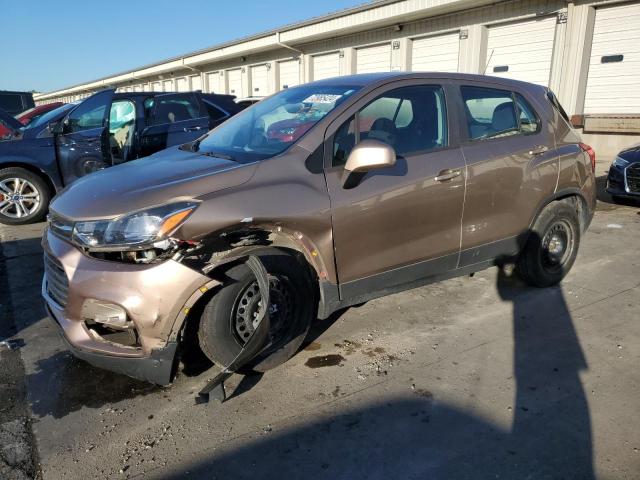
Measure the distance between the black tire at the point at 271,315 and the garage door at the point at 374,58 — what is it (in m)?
15.3

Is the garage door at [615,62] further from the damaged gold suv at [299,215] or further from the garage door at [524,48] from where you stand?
the damaged gold suv at [299,215]

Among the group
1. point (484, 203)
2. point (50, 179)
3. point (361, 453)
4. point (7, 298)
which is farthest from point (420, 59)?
point (361, 453)

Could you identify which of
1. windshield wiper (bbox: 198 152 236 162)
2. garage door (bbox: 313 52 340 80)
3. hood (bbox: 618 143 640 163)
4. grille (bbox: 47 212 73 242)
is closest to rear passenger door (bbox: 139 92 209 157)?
windshield wiper (bbox: 198 152 236 162)

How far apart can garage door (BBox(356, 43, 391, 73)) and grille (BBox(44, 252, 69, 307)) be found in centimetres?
1563

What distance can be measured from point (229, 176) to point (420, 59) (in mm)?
14960

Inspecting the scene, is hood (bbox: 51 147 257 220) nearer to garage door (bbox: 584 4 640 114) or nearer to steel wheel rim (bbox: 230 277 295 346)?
steel wheel rim (bbox: 230 277 295 346)

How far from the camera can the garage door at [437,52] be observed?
49.1ft

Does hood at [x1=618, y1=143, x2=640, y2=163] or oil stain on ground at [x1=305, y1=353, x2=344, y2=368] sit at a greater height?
hood at [x1=618, y1=143, x2=640, y2=163]

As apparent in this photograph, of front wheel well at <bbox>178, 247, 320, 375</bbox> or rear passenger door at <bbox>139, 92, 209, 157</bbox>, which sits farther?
rear passenger door at <bbox>139, 92, 209, 157</bbox>

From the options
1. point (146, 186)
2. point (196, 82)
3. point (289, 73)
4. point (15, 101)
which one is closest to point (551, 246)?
point (146, 186)

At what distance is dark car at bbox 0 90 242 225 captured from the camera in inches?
271

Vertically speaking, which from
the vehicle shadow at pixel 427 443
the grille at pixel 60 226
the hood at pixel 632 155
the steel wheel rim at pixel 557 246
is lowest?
the vehicle shadow at pixel 427 443

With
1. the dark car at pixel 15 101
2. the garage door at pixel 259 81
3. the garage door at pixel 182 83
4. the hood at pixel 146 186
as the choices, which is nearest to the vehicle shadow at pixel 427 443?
the hood at pixel 146 186

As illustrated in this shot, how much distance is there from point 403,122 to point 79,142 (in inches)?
219
